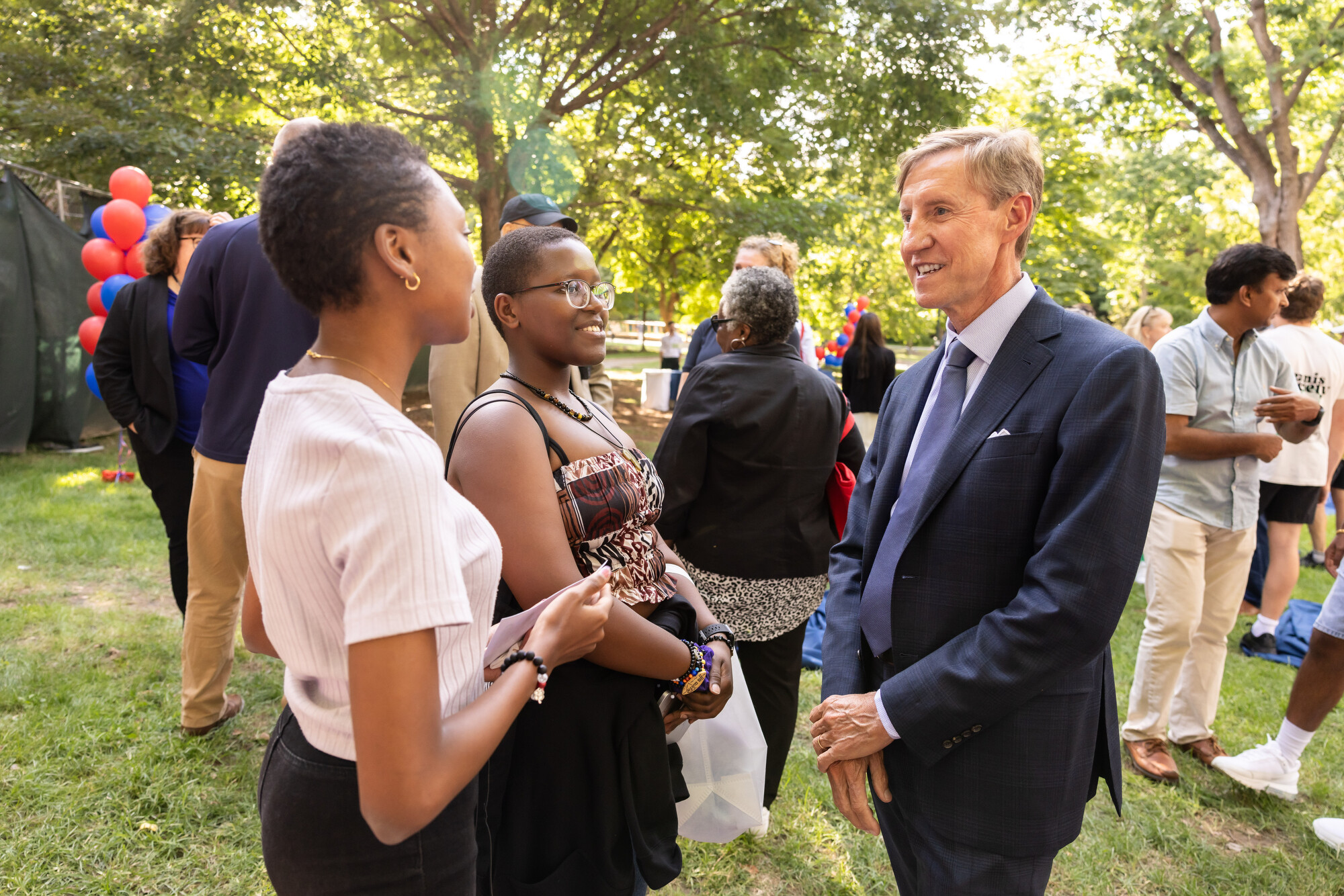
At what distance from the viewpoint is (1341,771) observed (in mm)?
3879

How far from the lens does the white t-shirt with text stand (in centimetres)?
533

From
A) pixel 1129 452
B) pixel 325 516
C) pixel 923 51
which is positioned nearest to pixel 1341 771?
pixel 1129 452

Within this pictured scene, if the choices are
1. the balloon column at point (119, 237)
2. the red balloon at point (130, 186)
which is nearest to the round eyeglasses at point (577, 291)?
the balloon column at point (119, 237)

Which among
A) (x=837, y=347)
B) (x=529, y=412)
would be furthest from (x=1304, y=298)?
(x=837, y=347)

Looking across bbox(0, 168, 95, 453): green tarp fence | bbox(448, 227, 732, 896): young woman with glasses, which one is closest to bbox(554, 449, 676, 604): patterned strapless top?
bbox(448, 227, 732, 896): young woman with glasses

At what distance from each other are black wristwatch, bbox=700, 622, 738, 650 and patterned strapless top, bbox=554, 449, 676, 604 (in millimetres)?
151

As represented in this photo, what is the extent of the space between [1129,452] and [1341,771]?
367 centimetres

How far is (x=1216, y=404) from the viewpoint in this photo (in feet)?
12.4

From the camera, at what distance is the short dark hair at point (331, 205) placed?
1104 mm

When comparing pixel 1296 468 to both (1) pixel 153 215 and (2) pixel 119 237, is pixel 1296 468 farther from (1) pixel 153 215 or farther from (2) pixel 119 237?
(2) pixel 119 237

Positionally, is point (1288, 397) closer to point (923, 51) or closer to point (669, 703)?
point (669, 703)

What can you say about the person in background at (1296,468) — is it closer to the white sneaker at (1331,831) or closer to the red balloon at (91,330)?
the white sneaker at (1331,831)

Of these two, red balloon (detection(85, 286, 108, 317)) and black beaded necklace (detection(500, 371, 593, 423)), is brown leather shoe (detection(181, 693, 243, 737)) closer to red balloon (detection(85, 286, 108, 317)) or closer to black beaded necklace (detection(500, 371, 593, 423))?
black beaded necklace (detection(500, 371, 593, 423))

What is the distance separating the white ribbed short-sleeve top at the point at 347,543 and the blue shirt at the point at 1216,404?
3.63 meters
